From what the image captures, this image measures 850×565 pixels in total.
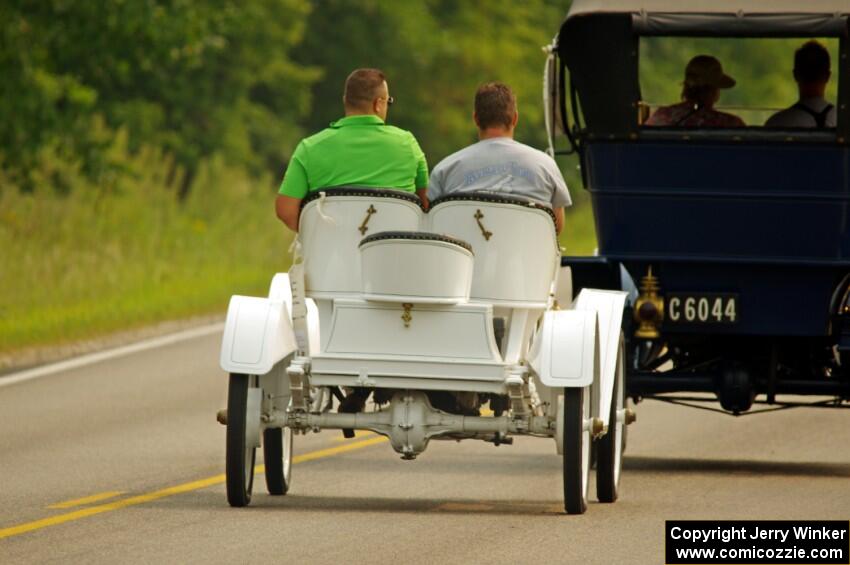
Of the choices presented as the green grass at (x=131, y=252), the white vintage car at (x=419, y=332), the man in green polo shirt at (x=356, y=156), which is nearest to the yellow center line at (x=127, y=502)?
the white vintage car at (x=419, y=332)

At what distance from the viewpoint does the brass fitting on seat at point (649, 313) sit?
13.0m

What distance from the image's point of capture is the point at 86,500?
456 inches

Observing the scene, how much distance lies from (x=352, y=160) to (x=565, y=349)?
1.42 meters

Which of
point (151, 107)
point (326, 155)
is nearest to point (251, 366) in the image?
point (326, 155)

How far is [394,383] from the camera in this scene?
427 inches

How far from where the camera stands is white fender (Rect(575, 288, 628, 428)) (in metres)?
11.5

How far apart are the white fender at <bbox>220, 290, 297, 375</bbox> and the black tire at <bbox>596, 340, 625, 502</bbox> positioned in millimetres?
1710

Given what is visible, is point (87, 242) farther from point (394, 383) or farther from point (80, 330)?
point (394, 383)

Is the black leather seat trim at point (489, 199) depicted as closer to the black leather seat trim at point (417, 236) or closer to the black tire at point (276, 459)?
the black leather seat trim at point (417, 236)

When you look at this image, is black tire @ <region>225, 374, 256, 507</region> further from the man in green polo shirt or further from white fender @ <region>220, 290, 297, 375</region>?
the man in green polo shirt

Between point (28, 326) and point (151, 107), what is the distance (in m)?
17.0

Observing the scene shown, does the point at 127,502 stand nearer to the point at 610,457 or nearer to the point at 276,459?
the point at 276,459

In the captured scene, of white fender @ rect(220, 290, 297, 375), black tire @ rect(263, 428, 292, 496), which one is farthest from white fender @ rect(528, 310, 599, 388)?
black tire @ rect(263, 428, 292, 496)

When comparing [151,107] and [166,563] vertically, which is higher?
[151,107]
